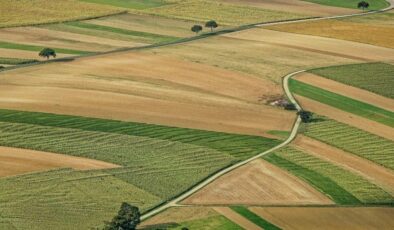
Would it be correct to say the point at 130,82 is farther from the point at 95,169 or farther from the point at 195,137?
the point at 95,169

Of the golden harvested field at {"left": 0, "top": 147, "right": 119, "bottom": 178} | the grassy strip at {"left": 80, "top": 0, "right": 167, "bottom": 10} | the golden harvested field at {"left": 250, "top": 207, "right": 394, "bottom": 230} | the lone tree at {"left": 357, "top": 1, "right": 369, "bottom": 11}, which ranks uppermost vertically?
the lone tree at {"left": 357, "top": 1, "right": 369, "bottom": 11}

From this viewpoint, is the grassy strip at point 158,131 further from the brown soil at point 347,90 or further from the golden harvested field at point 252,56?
the golden harvested field at point 252,56

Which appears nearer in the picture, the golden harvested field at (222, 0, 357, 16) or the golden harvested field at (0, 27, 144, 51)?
the golden harvested field at (0, 27, 144, 51)

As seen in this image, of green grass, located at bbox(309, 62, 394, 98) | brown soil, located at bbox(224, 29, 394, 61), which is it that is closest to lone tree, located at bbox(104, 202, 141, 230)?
green grass, located at bbox(309, 62, 394, 98)

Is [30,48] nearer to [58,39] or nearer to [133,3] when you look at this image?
[58,39]

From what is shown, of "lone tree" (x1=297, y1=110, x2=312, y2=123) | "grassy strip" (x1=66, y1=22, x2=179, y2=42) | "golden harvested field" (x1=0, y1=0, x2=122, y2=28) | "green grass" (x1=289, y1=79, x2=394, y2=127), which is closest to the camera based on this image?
"lone tree" (x1=297, y1=110, x2=312, y2=123)

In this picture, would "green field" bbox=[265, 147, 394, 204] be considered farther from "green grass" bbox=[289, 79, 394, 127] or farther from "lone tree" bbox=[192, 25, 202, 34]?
"lone tree" bbox=[192, 25, 202, 34]
